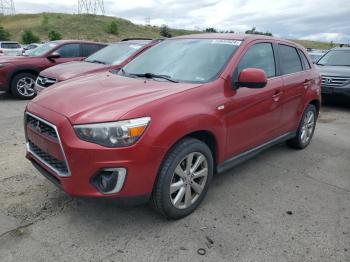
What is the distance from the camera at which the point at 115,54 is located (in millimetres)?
7883

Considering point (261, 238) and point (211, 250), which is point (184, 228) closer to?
point (211, 250)

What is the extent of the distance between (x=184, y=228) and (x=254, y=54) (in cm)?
213

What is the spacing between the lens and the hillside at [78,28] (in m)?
52.4

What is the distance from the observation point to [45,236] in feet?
9.36

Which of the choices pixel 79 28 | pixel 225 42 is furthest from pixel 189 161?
pixel 79 28

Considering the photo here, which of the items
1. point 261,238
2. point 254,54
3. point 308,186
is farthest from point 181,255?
point 254,54

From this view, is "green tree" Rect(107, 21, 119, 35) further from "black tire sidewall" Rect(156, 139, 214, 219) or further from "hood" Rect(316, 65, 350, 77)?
"black tire sidewall" Rect(156, 139, 214, 219)

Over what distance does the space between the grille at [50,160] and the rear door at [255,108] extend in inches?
63.3

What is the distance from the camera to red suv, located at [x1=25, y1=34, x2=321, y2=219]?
2.62 m

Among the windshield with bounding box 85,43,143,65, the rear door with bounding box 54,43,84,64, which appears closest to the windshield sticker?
the windshield with bounding box 85,43,143,65

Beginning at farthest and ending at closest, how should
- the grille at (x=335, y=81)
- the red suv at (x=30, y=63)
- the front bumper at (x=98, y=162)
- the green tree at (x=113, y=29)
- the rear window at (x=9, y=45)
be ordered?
the green tree at (x=113, y=29) → the rear window at (x=9, y=45) → the grille at (x=335, y=81) → the red suv at (x=30, y=63) → the front bumper at (x=98, y=162)

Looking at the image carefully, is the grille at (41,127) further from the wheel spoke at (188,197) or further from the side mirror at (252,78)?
the side mirror at (252,78)

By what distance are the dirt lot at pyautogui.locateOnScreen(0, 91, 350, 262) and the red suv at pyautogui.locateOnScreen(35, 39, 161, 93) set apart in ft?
9.69

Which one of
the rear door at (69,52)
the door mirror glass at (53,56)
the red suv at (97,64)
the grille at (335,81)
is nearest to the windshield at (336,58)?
the grille at (335,81)
